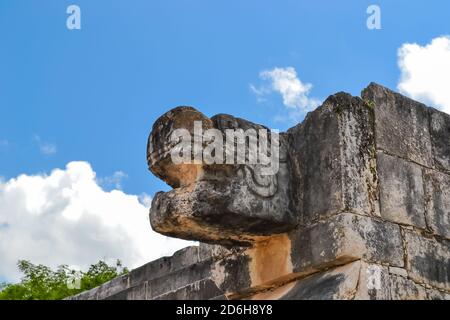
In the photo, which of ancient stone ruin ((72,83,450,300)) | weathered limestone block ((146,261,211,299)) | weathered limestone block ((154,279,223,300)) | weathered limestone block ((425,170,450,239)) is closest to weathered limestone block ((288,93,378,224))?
ancient stone ruin ((72,83,450,300))

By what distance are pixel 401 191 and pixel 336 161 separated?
53 cm

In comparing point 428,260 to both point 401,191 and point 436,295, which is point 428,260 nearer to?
point 436,295

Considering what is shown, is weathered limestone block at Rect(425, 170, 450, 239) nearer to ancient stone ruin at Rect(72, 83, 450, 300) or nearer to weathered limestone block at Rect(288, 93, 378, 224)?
ancient stone ruin at Rect(72, 83, 450, 300)

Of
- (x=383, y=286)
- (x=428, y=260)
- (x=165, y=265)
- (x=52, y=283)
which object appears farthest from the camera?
(x=52, y=283)

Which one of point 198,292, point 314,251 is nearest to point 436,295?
point 314,251

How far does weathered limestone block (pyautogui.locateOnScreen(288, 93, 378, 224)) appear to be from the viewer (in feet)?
16.2

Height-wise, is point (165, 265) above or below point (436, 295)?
above

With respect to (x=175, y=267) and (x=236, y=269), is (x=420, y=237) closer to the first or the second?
(x=236, y=269)

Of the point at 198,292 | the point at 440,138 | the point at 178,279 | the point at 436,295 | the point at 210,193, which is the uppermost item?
the point at 440,138

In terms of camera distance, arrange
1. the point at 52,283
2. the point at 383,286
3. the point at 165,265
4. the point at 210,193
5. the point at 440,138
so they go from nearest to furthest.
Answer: the point at 383,286 < the point at 210,193 < the point at 440,138 < the point at 165,265 < the point at 52,283

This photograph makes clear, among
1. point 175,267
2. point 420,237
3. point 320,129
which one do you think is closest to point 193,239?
point 320,129

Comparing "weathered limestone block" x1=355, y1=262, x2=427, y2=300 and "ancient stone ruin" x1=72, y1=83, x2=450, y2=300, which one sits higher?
"ancient stone ruin" x1=72, y1=83, x2=450, y2=300

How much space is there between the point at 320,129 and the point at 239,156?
602 millimetres

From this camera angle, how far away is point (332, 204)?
4.95m
